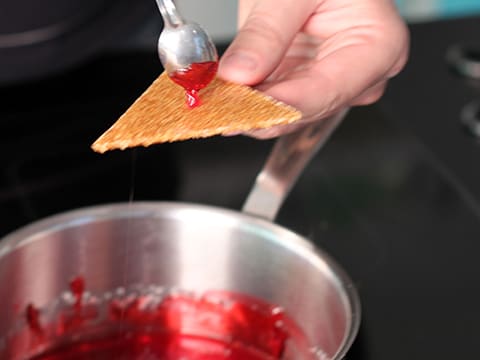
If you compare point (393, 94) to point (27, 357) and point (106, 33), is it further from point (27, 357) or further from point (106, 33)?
point (27, 357)

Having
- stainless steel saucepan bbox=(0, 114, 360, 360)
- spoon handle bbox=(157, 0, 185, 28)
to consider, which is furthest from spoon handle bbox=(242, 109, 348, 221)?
spoon handle bbox=(157, 0, 185, 28)

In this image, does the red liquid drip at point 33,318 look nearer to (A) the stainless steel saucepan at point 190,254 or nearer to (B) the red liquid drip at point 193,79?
(A) the stainless steel saucepan at point 190,254

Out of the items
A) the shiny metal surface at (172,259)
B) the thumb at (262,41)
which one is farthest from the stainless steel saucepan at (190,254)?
the thumb at (262,41)

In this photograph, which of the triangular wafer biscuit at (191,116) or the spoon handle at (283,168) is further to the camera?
the spoon handle at (283,168)

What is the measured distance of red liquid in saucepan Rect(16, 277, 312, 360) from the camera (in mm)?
853

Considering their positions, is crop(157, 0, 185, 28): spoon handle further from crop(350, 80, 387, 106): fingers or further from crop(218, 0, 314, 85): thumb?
crop(350, 80, 387, 106): fingers

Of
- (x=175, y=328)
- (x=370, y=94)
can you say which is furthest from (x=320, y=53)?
(x=175, y=328)

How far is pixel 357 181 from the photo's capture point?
1.02 metres

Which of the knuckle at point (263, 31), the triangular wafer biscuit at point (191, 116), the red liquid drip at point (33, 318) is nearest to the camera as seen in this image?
the triangular wafer biscuit at point (191, 116)

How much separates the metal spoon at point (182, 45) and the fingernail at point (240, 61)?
0.01 m

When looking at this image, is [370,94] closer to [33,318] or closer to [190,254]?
[190,254]

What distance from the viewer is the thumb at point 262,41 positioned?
70 centimetres

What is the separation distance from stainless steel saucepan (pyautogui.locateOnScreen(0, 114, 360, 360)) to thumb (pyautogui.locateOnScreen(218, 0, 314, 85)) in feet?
0.43

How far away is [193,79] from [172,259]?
0.26 m
